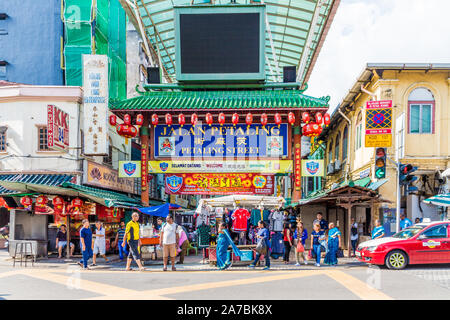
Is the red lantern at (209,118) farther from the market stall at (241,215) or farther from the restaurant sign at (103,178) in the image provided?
the restaurant sign at (103,178)

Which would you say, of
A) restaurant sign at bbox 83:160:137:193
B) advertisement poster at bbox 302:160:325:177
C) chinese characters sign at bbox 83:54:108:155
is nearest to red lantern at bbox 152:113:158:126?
chinese characters sign at bbox 83:54:108:155

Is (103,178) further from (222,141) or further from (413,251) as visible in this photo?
(413,251)

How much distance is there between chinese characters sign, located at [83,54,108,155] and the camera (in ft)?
64.2

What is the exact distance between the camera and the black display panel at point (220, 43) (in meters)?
21.3

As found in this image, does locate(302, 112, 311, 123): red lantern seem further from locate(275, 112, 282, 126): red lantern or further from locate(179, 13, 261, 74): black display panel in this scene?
locate(179, 13, 261, 74): black display panel

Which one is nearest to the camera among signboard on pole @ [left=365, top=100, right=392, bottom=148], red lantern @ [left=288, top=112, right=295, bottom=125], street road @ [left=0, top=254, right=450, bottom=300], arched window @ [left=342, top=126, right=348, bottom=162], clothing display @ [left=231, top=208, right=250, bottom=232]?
street road @ [left=0, top=254, right=450, bottom=300]

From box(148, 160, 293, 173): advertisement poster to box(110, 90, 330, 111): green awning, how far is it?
95.5 inches

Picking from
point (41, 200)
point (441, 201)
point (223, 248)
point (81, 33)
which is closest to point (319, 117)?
point (441, 201)

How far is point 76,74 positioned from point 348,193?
1484 centimetres

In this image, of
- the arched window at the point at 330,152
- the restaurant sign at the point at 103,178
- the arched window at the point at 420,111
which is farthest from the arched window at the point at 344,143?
the restaurant sign at the point at 103,178

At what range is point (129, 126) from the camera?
65.8 feet

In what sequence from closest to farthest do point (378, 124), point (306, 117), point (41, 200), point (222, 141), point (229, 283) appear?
point (229, 283)
point (378, 124)
point (41, 200)
point (306, 117)
point (222, 141)

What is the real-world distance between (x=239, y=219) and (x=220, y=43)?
8489mm

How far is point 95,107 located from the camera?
64.4ft
